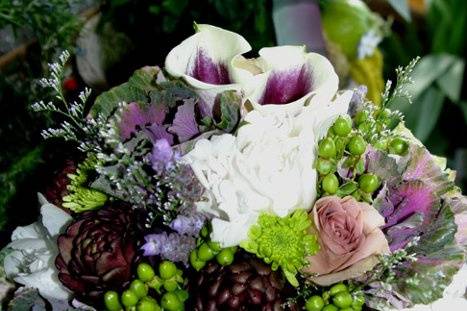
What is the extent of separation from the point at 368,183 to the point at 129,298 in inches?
8.5

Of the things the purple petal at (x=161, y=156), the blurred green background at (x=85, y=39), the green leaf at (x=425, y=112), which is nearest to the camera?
the purple petal at (x=161, y=156)

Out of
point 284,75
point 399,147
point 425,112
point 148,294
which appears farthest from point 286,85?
point 425,112

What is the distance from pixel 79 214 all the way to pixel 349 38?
2.79ft

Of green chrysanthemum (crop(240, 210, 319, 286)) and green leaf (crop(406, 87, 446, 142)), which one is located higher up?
green chrysanthemum (crop(240, 210, 319, 286))

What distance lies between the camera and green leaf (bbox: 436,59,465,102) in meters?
1.82

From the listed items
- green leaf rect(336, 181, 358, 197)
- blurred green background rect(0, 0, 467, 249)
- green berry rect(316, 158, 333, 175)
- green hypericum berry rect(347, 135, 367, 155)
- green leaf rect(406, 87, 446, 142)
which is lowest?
green leaf rect(406, 87, 446, 142)

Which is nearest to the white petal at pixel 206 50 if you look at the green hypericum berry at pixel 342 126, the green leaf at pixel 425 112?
the green hypericum berry at pixel 342 126

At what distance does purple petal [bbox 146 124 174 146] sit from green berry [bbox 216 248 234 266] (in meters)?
0.11

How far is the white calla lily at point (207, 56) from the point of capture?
68 cm

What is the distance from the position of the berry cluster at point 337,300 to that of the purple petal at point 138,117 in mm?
202

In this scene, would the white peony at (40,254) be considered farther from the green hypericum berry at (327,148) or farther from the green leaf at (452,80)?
the green leaf at (452,80)

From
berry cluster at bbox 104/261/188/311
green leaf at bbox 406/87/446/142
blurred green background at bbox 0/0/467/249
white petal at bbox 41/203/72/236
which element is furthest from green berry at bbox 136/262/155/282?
green leaf at bbox 406/87/446/142

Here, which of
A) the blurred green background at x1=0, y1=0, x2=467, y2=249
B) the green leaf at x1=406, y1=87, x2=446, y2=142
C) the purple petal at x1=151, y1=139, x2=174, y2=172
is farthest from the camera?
the green leaf at x1=406, y1=87, x2=446, y2=142

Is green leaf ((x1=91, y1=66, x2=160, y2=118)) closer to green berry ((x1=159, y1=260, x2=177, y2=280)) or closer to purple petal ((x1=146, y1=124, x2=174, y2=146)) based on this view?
purple petal ((x1=146, y1=124, x2=174, y2=146))
